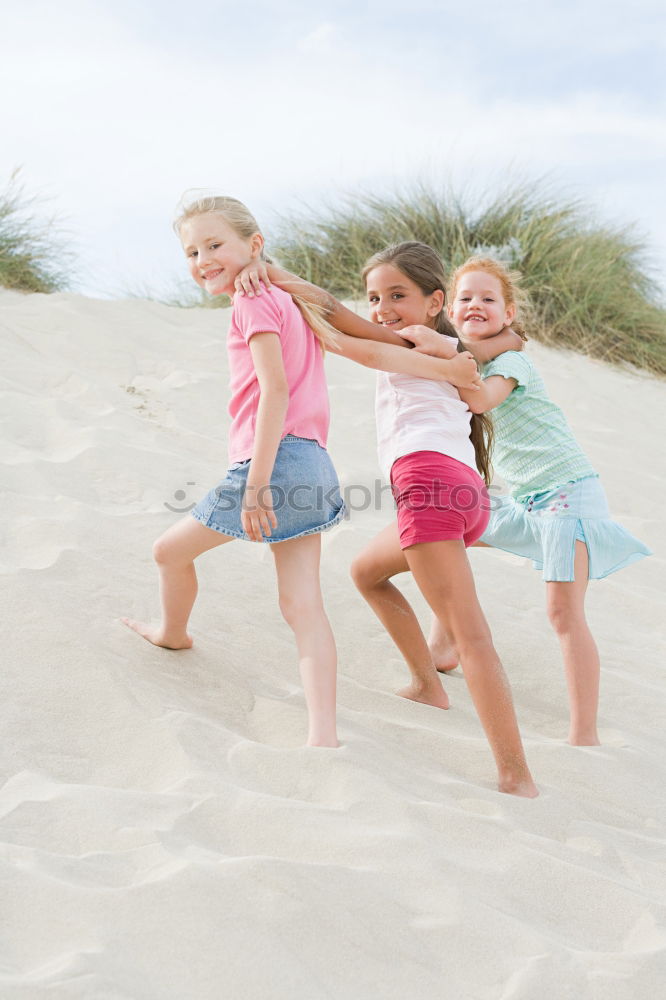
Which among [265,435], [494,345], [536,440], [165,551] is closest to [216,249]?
[265,435]

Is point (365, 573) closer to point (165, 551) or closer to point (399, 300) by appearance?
point (165, 551)

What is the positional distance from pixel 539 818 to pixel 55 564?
5.30 ft

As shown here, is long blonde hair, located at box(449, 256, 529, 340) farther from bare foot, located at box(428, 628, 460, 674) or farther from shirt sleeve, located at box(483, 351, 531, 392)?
bare foot, located at box(428, 628, 460, 674)

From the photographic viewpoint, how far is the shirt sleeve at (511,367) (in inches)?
113

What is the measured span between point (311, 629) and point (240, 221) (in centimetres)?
107

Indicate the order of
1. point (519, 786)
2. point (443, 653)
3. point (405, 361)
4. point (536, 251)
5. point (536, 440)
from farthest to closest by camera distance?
point (536, 251), point (443, 653), point (536, 440), point (405, 361), point (519, 786)

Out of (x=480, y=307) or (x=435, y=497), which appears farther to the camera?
(x=480, y=307)

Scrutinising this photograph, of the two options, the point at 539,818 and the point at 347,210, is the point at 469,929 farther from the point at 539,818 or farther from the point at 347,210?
the point at 347,210

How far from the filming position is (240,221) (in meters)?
2.56

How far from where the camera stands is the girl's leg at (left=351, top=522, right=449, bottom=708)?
9.57 ft

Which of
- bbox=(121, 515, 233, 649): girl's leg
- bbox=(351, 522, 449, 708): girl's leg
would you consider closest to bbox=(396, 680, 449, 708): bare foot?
bbox=(351, 522, 449, 708): girl's leg

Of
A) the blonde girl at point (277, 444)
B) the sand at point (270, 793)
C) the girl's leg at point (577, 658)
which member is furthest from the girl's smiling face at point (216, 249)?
the girl's leg at point (577, 658)

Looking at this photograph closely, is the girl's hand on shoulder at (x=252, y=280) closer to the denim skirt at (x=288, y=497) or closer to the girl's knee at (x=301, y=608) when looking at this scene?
the denim skirt at (x=288, y=497)

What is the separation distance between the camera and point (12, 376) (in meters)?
5.19
